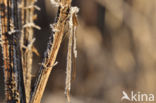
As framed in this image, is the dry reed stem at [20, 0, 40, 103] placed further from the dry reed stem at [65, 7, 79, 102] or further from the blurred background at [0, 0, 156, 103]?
the dry reed stem at [65, 7, 79, 102]

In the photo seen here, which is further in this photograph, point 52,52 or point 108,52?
point 108,52

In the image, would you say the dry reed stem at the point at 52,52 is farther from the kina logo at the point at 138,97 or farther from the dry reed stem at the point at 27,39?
the kina logo at the point at 138,97

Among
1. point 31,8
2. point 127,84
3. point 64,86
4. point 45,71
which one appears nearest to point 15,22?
point 31,8

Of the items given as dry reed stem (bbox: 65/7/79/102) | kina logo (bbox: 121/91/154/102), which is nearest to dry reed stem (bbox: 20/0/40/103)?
dry reed stem (bbox: 65/7/79/102)

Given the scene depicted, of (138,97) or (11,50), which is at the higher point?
(11,50)

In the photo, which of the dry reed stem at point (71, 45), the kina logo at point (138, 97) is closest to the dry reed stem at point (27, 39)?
the dry reed stem at point (71, 45)

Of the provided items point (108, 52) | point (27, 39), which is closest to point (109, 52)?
point (108, 52)

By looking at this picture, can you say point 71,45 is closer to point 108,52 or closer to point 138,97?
point 108,52
